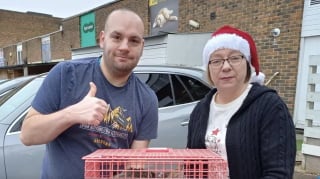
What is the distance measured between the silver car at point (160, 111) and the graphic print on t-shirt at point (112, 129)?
1062mm

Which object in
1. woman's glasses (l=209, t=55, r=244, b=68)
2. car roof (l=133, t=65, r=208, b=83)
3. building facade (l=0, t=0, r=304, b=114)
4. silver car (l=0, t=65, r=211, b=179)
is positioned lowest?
silver car (l=0, t=65, r=211, b=179)

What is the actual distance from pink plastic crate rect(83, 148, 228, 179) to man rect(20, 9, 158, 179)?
0.98ft

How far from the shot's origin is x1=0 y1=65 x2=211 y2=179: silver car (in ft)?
9.39

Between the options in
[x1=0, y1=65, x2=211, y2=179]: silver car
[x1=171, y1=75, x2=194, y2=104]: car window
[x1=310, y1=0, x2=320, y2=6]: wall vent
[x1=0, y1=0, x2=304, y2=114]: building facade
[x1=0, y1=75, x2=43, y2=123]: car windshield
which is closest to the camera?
[x1=0, y1=65, x2=211, y2=179]: silver car

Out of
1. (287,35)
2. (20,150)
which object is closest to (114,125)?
(20,150)

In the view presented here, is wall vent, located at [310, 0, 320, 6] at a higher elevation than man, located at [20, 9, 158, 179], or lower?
higher

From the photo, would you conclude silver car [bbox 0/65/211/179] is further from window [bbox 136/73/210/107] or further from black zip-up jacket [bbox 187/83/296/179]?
black zip-up jacket [bbox 187/83/296/179]

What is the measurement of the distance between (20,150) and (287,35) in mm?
6504

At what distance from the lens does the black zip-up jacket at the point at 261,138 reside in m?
1.52

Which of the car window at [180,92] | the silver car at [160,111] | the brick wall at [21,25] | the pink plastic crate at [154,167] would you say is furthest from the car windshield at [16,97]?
the brick wall at [21,25]

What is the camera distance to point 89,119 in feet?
4.53

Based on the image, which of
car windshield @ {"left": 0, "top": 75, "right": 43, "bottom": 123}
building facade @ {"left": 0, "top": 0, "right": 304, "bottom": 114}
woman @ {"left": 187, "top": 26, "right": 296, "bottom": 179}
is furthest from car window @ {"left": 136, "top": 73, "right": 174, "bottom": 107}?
building facade @ {"left": 0, "top": 0, "right": 304, "bottom": 114}

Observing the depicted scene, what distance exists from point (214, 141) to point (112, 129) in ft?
1.72

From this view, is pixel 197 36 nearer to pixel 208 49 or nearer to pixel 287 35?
pixel 287 35
